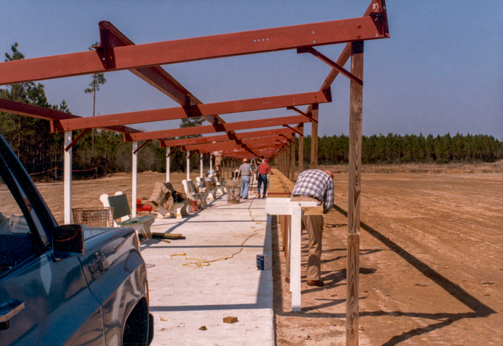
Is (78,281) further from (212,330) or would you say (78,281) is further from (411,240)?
(411,240)

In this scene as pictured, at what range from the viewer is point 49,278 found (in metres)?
1.81

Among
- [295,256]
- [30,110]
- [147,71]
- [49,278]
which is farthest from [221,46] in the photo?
[30,110]

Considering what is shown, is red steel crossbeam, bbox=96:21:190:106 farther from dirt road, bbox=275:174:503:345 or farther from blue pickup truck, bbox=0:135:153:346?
dirt road, bbox=275:174:503:345

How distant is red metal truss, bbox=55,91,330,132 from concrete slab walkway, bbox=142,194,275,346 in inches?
101

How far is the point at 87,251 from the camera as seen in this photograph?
2260 millimetres

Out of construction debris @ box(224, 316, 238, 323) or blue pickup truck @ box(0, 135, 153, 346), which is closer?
blue pickup truck @ box(0, 135, 153, 346)

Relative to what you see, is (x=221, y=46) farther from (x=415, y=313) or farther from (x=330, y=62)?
(x=415, y=313)

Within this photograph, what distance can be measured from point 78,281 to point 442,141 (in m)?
105

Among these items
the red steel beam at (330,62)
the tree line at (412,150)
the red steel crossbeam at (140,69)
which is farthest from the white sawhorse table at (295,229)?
the tree line at (412,150)

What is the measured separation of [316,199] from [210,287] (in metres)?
1.92

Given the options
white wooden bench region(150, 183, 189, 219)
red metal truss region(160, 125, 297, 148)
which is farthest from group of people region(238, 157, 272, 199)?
white wooden bench region(150, 183, 189, 219)

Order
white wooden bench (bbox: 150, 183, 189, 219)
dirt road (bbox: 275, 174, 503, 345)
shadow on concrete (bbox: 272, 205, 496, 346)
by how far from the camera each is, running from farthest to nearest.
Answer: white wooden bench (bbox: 150, 183, 189, 219) < shadow on concrete (bbox: 272, 205, 496, 346) < dirt road (bbox: 275, 174, 503, 345)

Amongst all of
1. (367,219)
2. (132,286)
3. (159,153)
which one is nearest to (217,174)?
(367,219)

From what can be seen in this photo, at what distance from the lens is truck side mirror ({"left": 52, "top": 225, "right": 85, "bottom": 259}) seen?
6.23ft
